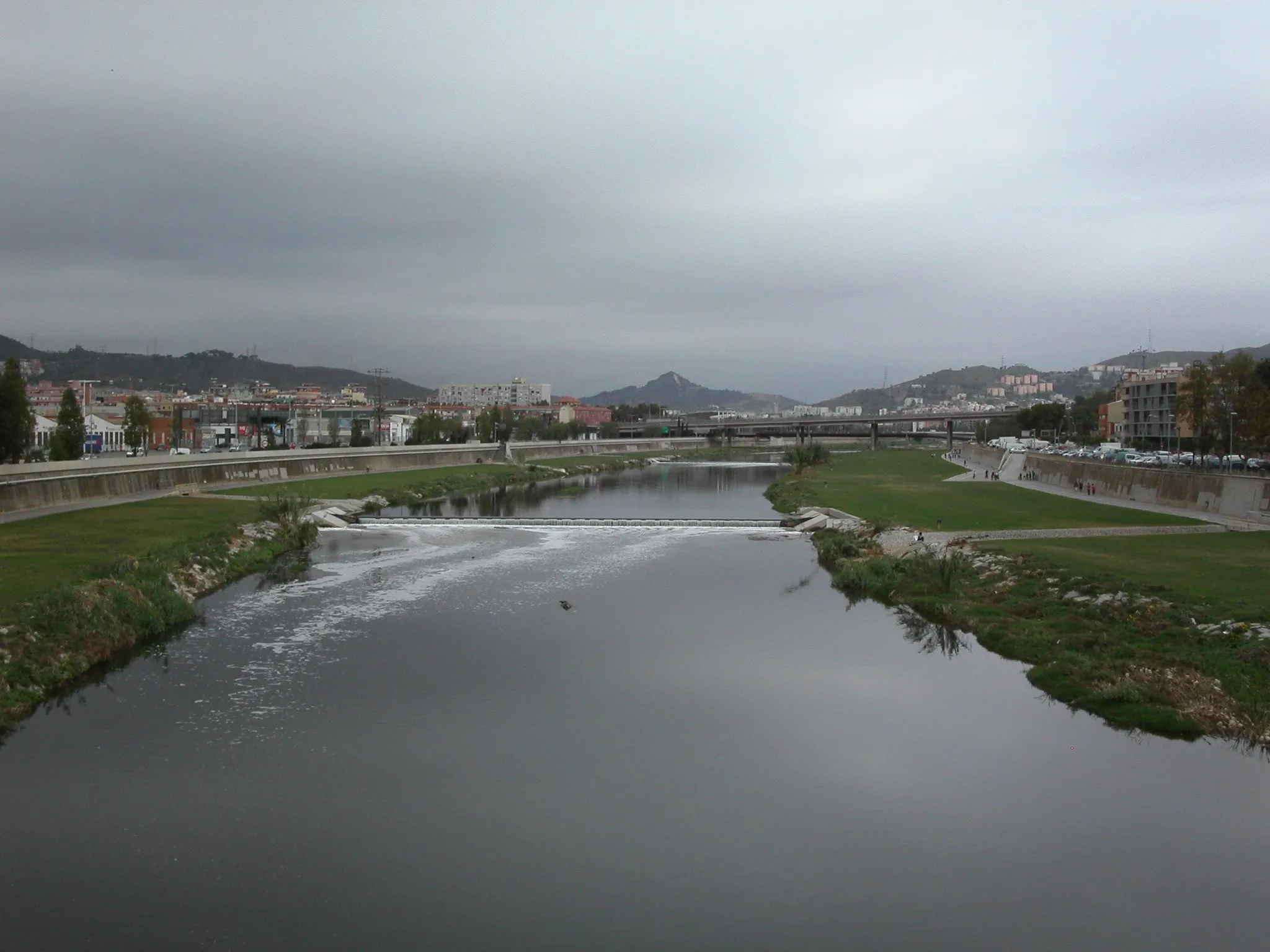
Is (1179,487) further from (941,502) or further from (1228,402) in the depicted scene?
(1228,402)

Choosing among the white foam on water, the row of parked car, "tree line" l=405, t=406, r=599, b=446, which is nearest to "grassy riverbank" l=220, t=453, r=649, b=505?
the white foam on water

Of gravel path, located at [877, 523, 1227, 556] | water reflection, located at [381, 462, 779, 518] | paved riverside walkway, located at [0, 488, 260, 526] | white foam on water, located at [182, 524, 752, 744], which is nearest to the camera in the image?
white foam on water, located at [182, 524, 752, 744]

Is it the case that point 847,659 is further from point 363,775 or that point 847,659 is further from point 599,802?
point 363,775

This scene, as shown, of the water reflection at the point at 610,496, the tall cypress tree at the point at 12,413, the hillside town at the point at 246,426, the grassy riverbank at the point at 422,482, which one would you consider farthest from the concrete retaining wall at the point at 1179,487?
the hillside town at the point at 246,426

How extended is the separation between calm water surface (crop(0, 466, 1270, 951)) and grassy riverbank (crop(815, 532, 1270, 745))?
2.41ft

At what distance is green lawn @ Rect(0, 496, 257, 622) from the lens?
74.3 ft

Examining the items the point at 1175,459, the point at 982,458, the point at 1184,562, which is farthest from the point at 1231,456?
the point at 982,458

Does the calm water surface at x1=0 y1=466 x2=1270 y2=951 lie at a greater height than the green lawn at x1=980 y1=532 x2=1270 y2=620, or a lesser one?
lesser

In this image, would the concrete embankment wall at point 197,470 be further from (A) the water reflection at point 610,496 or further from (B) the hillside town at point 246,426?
(B) the hillside town at point 246,426

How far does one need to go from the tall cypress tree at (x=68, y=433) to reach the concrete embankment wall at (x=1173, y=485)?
Answer: 56.2m

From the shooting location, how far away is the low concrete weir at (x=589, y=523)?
43.6 meters

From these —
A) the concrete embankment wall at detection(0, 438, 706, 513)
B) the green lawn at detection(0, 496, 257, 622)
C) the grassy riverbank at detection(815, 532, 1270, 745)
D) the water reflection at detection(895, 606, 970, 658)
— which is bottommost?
the water reflection at detection(895, 606, 970, 658)

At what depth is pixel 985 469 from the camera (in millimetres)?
76562

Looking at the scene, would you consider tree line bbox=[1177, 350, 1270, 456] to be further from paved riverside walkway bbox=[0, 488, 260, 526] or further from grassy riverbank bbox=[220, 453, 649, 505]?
paved riverside walkway bbox=[0, 488, 260, 526]
